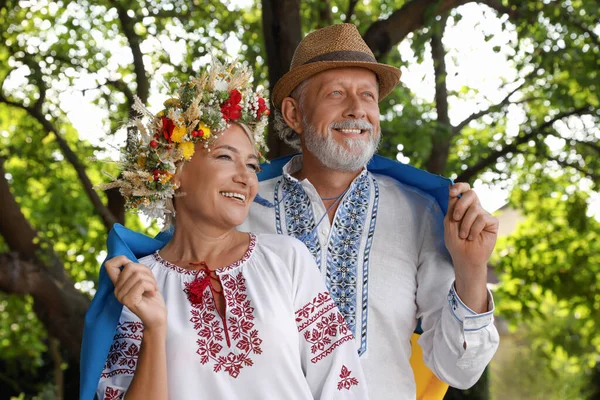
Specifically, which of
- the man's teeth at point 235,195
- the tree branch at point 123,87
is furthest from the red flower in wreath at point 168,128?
the tree branch at point 123,87

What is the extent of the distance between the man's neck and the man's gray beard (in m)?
0.05

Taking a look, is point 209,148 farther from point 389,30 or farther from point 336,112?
point 389,30

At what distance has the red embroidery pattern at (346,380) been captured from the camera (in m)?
2.77

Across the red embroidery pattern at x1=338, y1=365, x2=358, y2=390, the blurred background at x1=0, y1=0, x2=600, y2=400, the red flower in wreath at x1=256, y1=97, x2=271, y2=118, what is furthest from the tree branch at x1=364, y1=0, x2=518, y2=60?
the red embroidery pattern at x1=338, y1=365, x2=358, y2=390

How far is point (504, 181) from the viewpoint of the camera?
842cm

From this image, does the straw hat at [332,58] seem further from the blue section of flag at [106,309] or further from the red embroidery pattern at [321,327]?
the red embroidery pattern at [321,327]

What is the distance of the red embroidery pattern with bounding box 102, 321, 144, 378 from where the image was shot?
111 inches

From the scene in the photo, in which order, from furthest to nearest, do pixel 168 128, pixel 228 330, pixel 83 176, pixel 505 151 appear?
1. pixel 505 151
2. pixel 83 176
3. pixel 168 128
4. pixel 228 330

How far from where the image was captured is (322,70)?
137 inches

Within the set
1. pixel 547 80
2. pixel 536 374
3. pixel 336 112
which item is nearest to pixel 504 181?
pixel 547 80

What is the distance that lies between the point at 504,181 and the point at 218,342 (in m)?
6.12

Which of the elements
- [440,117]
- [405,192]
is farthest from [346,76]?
[440,117]

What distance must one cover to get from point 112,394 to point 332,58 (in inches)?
59.2

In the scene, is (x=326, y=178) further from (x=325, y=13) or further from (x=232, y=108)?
(x=325, y=13)
